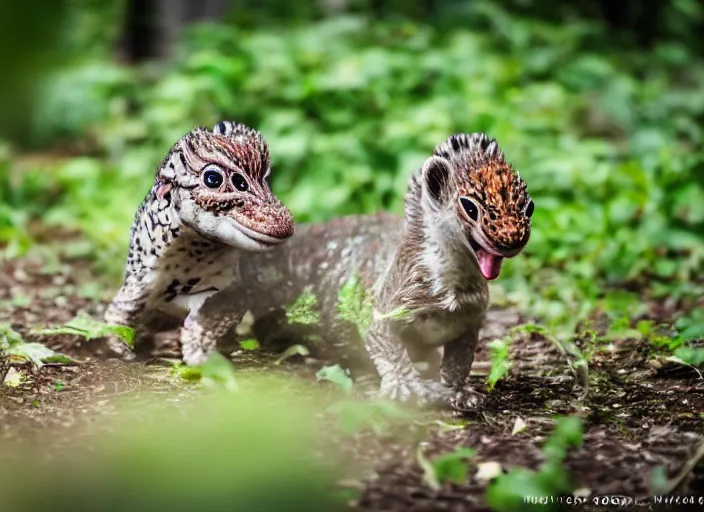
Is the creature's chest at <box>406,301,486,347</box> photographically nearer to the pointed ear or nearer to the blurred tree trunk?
the pointed ear

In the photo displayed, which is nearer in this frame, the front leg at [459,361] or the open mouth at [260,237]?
the open mouth at [260,237]

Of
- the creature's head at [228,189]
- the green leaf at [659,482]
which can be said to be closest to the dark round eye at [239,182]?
the creature's head at [228,189]

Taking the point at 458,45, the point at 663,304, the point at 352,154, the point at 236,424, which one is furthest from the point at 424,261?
the point at 458,45

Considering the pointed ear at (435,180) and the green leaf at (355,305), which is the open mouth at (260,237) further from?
the pointed ear at (435,180)

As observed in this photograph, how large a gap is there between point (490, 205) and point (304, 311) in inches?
49.9

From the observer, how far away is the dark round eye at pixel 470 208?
11.1 ft

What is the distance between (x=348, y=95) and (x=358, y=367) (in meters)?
4.19

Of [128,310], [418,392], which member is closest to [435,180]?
[418,392]

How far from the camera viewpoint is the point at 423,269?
3.71 m

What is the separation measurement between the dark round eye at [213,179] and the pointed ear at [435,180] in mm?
866

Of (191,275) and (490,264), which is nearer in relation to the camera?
(490,264)

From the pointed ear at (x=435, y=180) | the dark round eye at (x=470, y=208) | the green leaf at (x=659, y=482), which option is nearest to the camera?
the green leaf at (x=659, y=482)

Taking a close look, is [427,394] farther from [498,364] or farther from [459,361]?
[498,364]

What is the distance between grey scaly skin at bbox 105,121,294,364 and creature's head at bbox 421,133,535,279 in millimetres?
646
